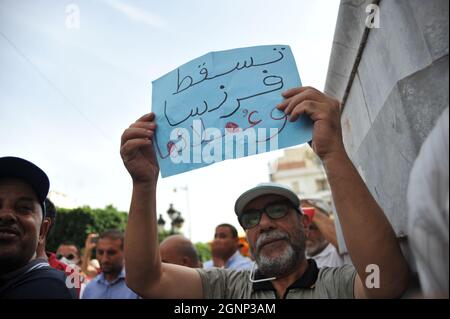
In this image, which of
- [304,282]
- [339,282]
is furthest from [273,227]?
[339,282]

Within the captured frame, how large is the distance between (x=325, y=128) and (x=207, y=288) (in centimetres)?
102

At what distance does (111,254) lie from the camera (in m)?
4.25

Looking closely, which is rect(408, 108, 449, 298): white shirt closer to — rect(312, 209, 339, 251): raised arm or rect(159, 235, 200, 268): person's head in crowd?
rect(312, 209, 339, 251): raised arm

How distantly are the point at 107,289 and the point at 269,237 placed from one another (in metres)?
3.29

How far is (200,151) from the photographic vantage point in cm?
133

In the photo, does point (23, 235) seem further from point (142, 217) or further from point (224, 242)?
point (224, 242)

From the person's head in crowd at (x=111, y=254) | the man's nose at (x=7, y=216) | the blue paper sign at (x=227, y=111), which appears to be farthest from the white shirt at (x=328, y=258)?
the person's head in crowd at (x=111, y=254)

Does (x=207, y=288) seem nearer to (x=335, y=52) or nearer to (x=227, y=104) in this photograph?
(x=227, y=104)

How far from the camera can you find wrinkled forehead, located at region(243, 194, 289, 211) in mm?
1799

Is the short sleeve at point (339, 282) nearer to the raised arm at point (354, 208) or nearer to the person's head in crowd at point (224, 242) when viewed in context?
the raised arm at point (354, 208)

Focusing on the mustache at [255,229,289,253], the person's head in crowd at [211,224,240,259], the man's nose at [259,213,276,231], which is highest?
the person's head in crowd at [211,224,240,259]

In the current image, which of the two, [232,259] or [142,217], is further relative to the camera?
[232,259]

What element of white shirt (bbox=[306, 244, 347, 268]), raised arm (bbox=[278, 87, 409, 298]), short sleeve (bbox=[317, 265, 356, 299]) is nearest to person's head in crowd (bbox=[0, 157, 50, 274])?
raised arm (bbox=[278, 87, 409, 298])

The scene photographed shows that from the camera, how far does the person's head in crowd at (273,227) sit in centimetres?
161
